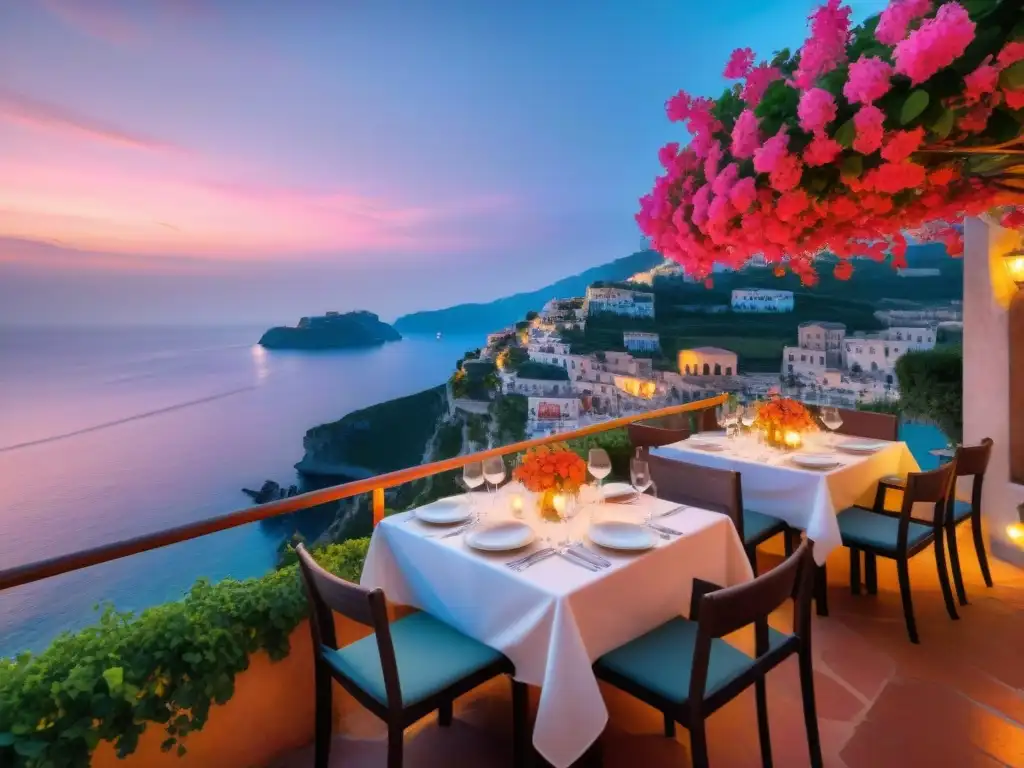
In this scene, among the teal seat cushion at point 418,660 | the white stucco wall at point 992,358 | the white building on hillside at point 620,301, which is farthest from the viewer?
the white building on hillside at point 620,301

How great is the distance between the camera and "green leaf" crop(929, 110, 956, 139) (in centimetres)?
75

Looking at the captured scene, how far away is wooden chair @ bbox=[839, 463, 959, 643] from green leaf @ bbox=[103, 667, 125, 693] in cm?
302

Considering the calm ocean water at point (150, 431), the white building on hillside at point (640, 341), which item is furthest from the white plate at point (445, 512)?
the calm ocean water at point (150, 431)

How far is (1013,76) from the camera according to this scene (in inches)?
27.1

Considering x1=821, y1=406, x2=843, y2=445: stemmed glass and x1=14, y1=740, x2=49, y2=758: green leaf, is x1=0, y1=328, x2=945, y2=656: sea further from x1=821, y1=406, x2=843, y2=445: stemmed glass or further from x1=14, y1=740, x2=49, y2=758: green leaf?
x1=14, y1=740, x2=49, y2=758: green leaf

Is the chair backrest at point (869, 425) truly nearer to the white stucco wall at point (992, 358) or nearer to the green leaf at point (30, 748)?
the white stucco wall at point (992, 358)

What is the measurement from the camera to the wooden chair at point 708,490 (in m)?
2.52

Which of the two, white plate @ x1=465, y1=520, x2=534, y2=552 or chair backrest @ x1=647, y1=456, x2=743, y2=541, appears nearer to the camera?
white plate @ x1=465, y1=520, x2=534, y2=552

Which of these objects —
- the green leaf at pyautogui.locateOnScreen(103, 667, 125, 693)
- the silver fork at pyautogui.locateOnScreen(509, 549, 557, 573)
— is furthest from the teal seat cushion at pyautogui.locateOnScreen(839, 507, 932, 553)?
the green leaf at pyautogui.locateOnScreen(103, 667, 125, 693)

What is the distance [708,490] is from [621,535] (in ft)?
2.75

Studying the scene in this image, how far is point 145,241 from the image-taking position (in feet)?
63.6

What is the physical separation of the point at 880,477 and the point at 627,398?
16.7m

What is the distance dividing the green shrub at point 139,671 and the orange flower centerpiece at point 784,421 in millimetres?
2676

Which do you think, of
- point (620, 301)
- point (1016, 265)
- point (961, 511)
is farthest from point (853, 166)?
point (620, 301)
